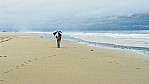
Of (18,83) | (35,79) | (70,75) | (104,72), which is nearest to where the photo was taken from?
(18,83)

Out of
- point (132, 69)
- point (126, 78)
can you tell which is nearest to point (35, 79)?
point (126, 78)

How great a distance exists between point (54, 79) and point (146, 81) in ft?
9.76

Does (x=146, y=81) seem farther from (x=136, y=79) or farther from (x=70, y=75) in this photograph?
(x=70, y=75)

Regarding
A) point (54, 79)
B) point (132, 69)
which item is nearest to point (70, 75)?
point (54, 79)

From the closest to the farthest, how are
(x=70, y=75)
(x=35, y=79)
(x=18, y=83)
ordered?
(x=18, y=83)
(x=35, y=79)
(x=70, y=75)

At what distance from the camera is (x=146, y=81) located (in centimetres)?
892

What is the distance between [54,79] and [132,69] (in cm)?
378

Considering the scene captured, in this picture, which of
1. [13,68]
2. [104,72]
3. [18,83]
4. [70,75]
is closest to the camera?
[18,83]

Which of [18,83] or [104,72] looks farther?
[104,72]

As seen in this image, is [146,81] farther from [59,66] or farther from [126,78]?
[59,66]

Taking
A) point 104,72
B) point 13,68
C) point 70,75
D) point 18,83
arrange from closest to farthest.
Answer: point 18,83, point 70,75, point 104,72, point 13,68

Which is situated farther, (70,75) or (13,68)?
(13,68)

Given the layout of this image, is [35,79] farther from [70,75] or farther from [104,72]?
[104,72]

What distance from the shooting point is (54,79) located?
909 centimetres
